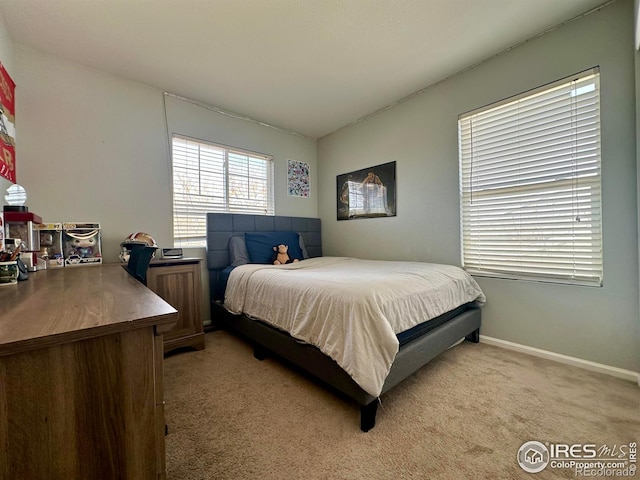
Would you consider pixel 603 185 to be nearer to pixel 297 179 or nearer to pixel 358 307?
pixel 358 307

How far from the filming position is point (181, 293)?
2320 mm

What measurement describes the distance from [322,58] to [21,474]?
9.08 ft

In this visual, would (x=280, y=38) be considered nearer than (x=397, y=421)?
No

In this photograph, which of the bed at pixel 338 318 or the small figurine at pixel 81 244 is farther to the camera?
the small figurine at pixel 81 244

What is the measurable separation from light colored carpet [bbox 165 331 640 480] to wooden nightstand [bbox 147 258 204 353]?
0.31m

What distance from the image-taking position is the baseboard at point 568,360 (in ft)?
5.75

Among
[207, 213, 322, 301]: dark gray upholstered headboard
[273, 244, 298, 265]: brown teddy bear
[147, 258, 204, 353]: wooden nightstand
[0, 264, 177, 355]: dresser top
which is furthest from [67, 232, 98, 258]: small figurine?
[273, 244, 298, 265]: brown teddy bear

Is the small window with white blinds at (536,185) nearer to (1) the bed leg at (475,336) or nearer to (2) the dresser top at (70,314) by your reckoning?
(1) the bed leg at (475,336)

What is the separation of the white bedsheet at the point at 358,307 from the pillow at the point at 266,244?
67cm

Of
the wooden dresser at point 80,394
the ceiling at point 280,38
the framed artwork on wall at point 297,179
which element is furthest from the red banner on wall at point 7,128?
the framed artwork on wall at point 297,179

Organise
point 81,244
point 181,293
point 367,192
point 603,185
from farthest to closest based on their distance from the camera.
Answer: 1. point 367,192
2. point 181,293
3. point 81,244
4. point 603,185

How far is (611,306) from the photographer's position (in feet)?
5.96

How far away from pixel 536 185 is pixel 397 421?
2.11m

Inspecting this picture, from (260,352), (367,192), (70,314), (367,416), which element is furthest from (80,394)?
(367,192)
